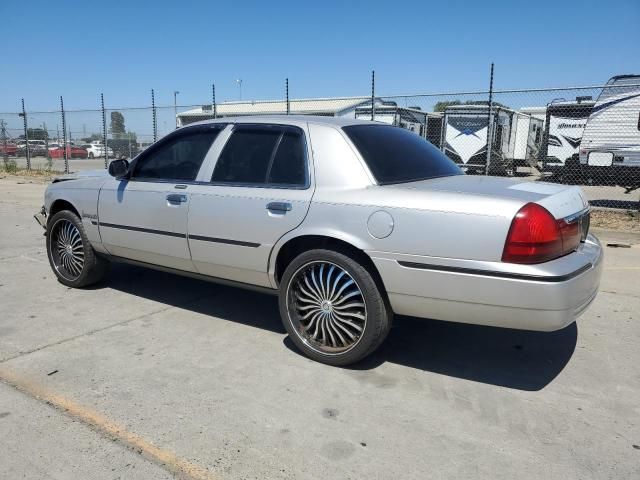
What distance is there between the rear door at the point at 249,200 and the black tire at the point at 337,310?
10.1 inches

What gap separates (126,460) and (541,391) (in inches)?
93.0

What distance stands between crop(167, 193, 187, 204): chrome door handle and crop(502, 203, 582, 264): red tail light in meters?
2.41

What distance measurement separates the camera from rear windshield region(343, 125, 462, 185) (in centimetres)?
364

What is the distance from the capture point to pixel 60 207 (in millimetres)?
5359

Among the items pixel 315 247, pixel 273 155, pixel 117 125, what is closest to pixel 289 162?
pixel 273 155

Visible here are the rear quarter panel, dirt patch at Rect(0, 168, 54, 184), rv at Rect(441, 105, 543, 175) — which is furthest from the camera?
dirt patch at Rect(0, 168, 54, 184)

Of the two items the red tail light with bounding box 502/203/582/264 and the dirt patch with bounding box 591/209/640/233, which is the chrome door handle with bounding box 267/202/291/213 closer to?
the red tail light with bounding box 502/203/582/264

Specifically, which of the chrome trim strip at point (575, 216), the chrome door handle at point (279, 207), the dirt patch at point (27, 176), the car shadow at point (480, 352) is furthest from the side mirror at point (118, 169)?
the dirt patch at point (27, 176)

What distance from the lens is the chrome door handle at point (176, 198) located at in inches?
164

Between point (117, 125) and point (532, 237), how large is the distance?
878 inches

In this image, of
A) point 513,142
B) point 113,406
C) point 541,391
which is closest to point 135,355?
point 113,406

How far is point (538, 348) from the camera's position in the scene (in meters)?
3.95

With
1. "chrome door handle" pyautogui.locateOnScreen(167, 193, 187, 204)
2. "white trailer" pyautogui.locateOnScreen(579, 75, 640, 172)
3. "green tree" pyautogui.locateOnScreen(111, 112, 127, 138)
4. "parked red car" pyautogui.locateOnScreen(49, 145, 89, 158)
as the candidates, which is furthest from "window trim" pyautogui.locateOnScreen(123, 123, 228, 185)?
"parked red car" pyautogui.locateOnScreen(49, 145, 89, 158)

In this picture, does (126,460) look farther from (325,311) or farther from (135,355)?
(325,311)
